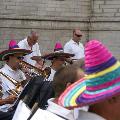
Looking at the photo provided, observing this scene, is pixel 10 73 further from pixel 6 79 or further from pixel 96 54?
pixel 96 54

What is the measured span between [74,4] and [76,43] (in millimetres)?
Answer: 5768

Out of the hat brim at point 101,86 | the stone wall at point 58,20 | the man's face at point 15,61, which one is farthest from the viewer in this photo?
the stone wall at point 58,20

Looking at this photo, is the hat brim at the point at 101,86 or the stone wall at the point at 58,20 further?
the stone wall at the point at 58,20

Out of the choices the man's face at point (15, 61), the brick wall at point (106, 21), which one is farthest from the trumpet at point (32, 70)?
the brick wall at point (106, 21)

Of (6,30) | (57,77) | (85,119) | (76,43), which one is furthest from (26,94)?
(6,30)

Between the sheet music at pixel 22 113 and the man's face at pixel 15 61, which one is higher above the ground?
the sheet music at pixel 22 113

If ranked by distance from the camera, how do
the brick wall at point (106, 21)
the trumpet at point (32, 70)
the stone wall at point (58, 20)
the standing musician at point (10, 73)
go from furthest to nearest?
the brick wall at point (106, 21) → the stone wall at point (58, 20) → the trumpet at point (32, 70) → the standing musician at point (10, 73)

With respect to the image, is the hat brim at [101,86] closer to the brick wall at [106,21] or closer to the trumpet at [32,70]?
the trumpet at [32,70]

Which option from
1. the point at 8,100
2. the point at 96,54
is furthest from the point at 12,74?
the point at 96,54

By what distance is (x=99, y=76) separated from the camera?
2.45 metres

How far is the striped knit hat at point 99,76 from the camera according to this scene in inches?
96.1

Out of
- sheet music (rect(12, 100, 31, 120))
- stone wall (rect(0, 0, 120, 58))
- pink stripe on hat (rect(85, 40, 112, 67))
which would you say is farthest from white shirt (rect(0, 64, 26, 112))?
stone wall (rect(0, 0, 120, 58))

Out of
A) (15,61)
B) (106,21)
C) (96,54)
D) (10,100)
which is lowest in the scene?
(106,21)

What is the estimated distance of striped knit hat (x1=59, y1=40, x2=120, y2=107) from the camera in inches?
96.1
